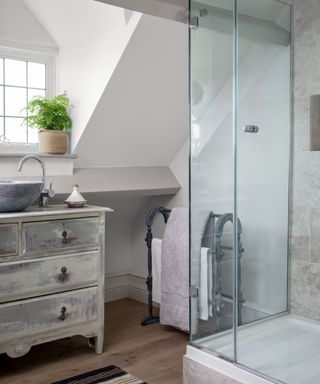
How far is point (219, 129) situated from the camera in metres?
2.36

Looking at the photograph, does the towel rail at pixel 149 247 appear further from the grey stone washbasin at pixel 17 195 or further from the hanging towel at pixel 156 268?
the grey stone washbasin at pixel 17 195

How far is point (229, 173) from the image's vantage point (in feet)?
7.77

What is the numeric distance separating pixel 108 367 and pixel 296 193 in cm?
138

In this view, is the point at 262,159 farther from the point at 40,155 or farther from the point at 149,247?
the point at 40,155

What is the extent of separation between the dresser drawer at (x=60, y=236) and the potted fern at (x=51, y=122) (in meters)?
0.62

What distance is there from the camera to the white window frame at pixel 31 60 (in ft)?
10.6

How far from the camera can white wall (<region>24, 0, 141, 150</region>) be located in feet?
9.48

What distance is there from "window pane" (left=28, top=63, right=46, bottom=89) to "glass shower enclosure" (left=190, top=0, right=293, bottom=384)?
56.4 inches

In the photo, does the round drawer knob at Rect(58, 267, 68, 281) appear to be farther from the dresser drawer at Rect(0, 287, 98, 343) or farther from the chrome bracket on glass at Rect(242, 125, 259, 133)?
the chrome bracket on glass at Rect(242, 125, 259, 133)

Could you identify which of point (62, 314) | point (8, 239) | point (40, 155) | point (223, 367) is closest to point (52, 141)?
point (40, 155)

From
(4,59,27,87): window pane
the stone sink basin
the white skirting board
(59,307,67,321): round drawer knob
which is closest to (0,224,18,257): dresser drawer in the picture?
the stone sink basin

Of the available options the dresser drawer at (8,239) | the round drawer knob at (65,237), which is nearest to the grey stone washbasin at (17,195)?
the dresser drawer at (8,239)

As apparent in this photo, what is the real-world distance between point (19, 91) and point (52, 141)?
0.49m

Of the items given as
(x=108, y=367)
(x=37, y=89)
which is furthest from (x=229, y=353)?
(x=37, y=89)
